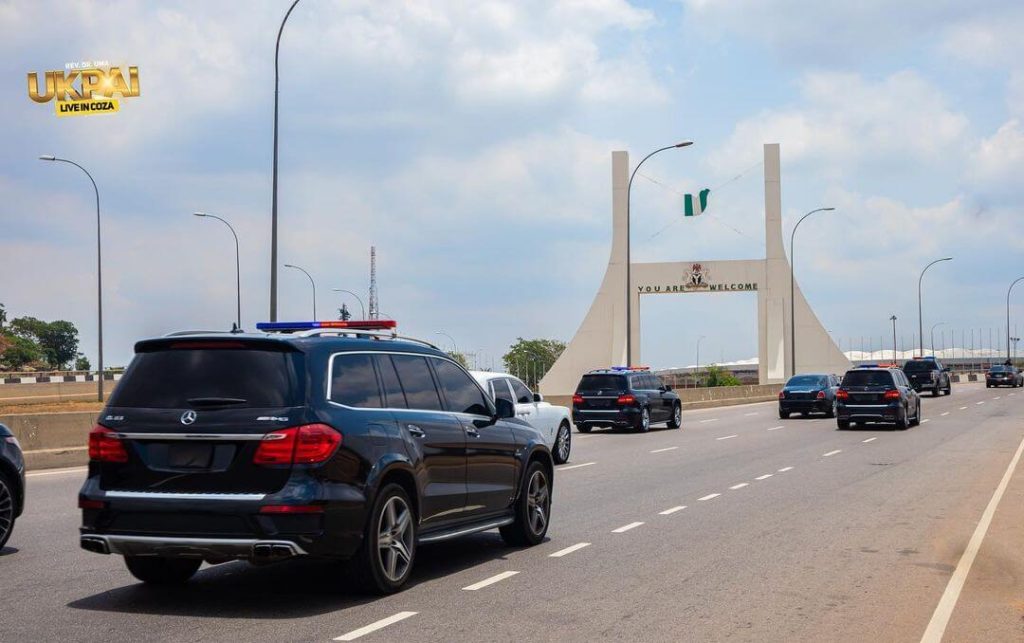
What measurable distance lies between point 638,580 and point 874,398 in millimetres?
24366

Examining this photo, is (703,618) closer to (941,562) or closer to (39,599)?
(941,562)

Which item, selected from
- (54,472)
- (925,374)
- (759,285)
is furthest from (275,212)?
(759,285)

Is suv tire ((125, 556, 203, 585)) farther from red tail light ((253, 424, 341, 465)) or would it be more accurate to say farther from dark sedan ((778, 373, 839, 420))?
dark sedan ((778, 373, 839, 420))

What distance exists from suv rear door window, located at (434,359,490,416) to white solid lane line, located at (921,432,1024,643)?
381 cm

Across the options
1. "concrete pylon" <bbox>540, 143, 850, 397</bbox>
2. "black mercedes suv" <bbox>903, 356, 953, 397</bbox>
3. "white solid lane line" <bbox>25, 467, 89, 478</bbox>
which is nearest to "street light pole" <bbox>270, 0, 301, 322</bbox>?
"white solid lane line" <bbox>25, 467, 89, 478</bbox>

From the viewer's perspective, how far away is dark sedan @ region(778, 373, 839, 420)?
39688 mm

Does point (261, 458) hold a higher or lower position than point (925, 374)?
lower

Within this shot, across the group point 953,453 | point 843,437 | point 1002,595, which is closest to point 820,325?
point 843,437

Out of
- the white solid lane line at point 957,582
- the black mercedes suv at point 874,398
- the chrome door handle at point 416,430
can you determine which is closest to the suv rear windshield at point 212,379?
the chrome door handle at point 416,430

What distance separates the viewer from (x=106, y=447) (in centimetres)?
789

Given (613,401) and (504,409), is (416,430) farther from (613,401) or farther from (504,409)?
(613,401)

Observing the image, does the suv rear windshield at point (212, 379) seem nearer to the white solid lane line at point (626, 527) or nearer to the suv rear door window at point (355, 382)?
the suv rear door window at point (355, 382)

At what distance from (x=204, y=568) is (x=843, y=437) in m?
21.9

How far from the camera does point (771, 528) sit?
12.1 meters
